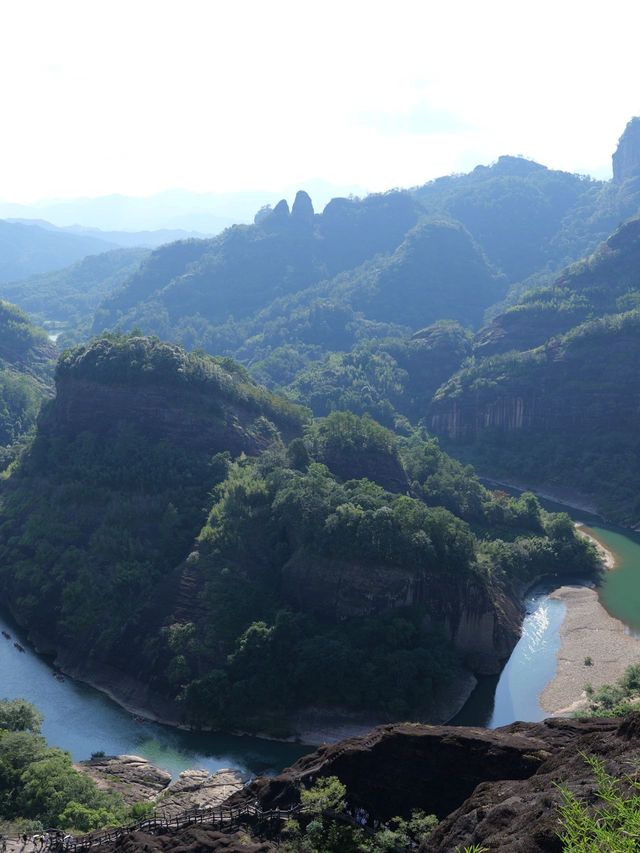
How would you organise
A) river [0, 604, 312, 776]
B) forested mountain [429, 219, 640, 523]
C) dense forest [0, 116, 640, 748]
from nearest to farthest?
river [0, 604, 312, 776]
dense forest [0, 116, 640, 748]
forested mountain [429, 219, 640, 523]

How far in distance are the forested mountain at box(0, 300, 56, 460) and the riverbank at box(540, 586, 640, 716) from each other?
213 ft

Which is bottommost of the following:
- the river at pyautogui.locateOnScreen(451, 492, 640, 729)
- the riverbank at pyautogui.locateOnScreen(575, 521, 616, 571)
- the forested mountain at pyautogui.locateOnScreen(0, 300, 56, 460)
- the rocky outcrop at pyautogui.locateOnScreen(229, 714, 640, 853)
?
the river at pyautogui.locateOnScreen(451, 492, 640, 729)

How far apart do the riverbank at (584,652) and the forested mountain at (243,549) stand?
4866 mm

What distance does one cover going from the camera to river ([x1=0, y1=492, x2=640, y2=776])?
60125 mm

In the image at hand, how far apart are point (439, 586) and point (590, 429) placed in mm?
63069

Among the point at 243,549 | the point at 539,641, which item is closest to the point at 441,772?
the point at 243,549

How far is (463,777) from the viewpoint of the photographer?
4044 centimetres

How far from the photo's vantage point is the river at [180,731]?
60125 mm

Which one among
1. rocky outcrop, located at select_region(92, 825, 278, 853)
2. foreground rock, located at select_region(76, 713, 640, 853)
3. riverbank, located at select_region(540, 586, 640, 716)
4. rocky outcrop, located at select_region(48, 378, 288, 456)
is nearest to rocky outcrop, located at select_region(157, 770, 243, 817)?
foreground rock, located at select_region(76, 713, 640, 853)

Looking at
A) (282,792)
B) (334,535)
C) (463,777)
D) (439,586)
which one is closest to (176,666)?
(334,535)

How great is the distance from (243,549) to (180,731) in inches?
659

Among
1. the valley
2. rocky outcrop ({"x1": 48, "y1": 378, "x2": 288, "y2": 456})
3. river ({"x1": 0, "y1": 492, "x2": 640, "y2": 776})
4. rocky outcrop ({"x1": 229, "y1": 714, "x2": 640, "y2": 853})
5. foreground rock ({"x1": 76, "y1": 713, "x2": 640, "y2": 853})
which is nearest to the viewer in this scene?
foreground rock ({"x1": 76, "y1": 713, "x2": 640, "y2": 853})

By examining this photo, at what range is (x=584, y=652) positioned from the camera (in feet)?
242

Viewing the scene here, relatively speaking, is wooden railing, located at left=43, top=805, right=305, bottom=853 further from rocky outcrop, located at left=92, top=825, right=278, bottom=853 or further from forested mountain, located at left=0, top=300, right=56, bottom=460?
forested mountain, located at left=0, top=300, right=56, bottom=460
